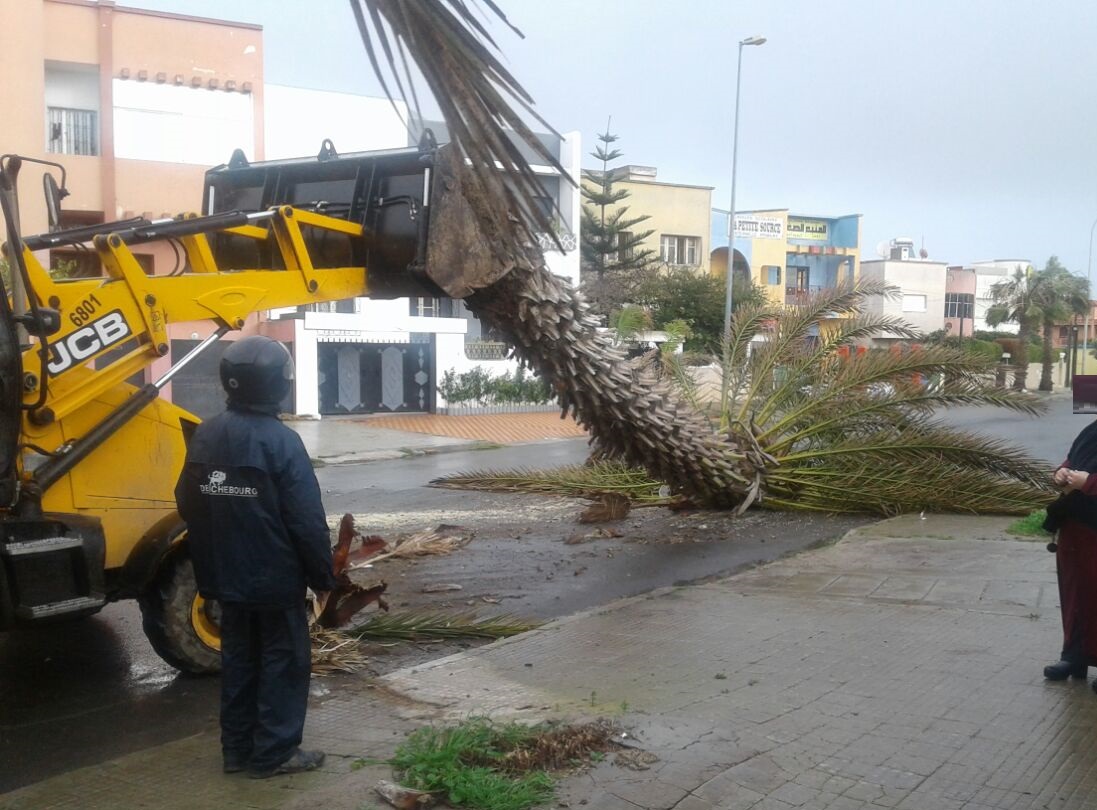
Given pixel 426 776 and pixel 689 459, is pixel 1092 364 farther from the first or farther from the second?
pixel 426 776

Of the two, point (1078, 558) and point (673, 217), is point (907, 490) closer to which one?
point (1078, 558)

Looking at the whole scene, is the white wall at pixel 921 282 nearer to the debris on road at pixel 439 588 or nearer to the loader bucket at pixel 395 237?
the debris on road at pixel 439 588

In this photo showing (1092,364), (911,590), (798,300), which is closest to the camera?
(911,590)

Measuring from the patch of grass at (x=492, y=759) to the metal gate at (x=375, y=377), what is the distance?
23851mm

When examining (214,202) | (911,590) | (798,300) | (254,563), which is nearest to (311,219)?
(214,202)

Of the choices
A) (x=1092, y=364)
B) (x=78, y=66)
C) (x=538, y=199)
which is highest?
(x=78, y=66)

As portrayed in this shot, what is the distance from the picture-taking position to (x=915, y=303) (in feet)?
204

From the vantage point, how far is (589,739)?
448 centimetres

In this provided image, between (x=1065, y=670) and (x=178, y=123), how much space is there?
24.0 m

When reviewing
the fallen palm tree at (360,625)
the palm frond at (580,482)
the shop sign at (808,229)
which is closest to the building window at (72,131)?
the palm frond at (580,482)

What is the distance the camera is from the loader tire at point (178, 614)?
224 inches

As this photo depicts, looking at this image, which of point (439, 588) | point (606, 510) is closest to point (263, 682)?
point (439, 588)

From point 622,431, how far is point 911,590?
302 centimetres

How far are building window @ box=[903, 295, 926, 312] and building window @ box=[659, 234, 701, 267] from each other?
16261 millimetres
